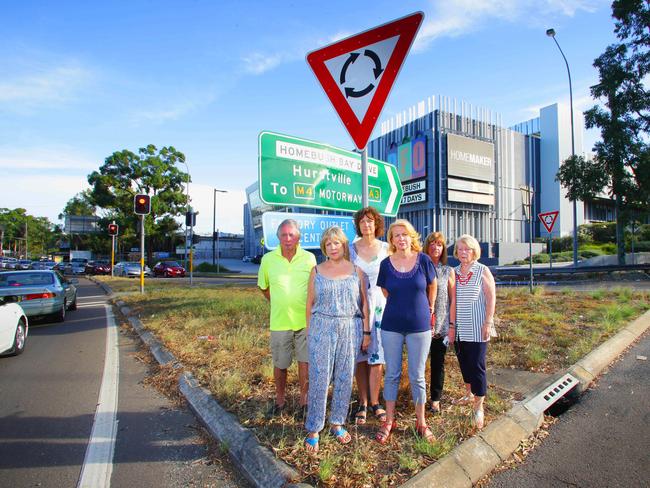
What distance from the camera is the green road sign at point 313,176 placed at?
4.21 m

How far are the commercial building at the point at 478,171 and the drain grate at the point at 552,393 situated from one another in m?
30.5

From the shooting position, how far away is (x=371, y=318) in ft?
11.8

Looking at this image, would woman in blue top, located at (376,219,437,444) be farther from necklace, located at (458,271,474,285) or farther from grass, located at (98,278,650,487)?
necklace, located at (458,271,474,285)

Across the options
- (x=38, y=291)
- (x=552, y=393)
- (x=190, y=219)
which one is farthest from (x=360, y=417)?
(x=190, y=219)

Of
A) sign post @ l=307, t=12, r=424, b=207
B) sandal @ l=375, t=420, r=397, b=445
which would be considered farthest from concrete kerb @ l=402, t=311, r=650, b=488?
sign post @ l=307, t=12, r=424, b=207

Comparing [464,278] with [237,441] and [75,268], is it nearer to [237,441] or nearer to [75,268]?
[237,441]

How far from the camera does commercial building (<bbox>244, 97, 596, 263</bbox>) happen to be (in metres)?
37.9

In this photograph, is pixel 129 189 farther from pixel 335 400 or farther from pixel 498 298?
pixel 335 400

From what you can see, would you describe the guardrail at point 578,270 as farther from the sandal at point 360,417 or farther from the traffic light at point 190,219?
the sandal at point 360,417

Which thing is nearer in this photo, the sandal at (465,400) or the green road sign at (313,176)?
the sandal at (465,400)

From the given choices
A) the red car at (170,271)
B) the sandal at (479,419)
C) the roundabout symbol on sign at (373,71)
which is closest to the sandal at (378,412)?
the sandal at (479,419)

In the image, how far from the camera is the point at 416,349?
321 centimetres

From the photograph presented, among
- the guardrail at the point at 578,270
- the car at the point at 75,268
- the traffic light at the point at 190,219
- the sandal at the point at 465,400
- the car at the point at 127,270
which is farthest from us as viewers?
the car at the point at 75,268

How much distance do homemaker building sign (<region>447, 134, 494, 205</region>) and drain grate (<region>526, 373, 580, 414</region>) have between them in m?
34.5
